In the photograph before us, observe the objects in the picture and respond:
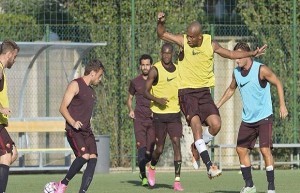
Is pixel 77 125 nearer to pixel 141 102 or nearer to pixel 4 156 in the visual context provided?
pixel 4 156

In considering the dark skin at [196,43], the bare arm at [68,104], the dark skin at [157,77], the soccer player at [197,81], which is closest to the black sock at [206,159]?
the soccer player at [197,81]

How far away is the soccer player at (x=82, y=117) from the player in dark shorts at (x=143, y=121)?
12.4ft

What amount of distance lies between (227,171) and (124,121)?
8.20 ft

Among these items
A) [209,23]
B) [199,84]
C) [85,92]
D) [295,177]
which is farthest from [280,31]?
[85,92]

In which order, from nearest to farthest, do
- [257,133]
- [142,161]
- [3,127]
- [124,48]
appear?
[3,127] → [257,133] → [142,161] → [124,48]

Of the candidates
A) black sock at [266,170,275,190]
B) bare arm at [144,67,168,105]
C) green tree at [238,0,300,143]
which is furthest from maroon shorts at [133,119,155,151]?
green tree at [238,0,300,143]

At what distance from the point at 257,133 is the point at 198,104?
926mm

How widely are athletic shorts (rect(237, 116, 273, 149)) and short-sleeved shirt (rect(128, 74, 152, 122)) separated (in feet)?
12.0

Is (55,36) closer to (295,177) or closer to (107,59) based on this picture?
(107,59)

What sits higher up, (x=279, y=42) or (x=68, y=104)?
(x=279, y=42)

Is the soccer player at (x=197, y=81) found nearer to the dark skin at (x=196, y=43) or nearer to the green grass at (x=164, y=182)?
the dark skin at (x=196, y=43)

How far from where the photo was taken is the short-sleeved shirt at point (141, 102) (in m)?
18.1

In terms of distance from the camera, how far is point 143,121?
59.2 feet

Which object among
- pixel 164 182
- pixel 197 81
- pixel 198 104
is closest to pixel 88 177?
pixel 198 104
